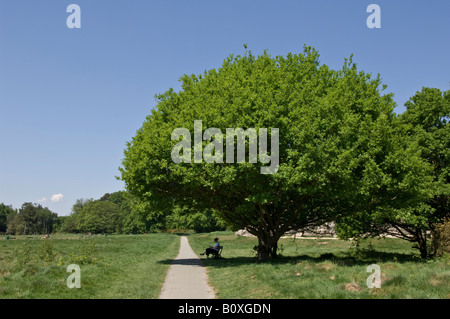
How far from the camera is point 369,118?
69.6 feet

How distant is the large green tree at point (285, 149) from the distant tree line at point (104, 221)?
2644 inches

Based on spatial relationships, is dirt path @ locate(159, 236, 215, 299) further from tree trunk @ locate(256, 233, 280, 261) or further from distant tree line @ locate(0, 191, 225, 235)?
distant tree line @ locate(0, 191, 225, 235)

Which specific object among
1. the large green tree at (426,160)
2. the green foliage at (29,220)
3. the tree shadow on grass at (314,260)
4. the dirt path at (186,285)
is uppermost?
the large green tree at (426,160)

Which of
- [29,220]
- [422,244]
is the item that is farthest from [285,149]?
[29,220]

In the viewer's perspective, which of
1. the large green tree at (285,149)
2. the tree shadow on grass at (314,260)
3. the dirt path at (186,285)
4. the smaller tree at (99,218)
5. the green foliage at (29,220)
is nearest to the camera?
the dirt path at (186,285)

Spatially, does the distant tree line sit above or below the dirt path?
below

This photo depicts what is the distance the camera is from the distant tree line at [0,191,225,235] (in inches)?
4011

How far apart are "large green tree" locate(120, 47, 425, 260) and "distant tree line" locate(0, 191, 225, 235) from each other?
6715 centimetres

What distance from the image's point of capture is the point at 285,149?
1936cm

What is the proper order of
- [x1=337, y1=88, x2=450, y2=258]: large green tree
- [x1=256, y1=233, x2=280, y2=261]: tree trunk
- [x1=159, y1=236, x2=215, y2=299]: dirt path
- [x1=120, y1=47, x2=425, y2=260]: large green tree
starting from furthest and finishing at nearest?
[x1=337, y1=88, x2=450, y2=258]: large green tree → [x1=256, y1=233, x2=280, y2=261]: tree trunk → [x1=120, y1=47, x2=425, y2=260]: large green tree → [x1=159, y1=236, x2=215, y2=299]: dirt path

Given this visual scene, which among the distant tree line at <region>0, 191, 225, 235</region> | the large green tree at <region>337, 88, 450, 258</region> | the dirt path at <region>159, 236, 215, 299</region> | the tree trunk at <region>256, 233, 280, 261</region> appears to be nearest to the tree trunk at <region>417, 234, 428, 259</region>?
the large green tree at <region>337, 88, 450, 258</region>

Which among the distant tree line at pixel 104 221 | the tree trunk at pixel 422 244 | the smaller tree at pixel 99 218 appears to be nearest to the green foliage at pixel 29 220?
the distant tree line at pixel 104 221

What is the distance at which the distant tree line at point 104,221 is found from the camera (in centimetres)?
10188

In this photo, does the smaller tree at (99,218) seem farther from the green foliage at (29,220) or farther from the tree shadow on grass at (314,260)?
the tree shadow on grass at (314,260)
